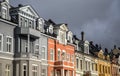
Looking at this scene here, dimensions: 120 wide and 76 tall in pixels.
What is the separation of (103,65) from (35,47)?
32.9 m

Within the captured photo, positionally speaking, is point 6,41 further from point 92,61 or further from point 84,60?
point 92,61

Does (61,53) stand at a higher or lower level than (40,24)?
lower

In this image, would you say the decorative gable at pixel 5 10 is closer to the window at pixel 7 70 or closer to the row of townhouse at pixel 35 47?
the row of townhouse at pixel 35 47

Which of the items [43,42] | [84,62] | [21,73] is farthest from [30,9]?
[84,62]

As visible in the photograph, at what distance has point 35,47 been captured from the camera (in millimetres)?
49000

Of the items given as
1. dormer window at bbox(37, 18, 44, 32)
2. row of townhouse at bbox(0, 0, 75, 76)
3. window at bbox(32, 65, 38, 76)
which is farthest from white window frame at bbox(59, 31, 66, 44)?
window at bbox(32, 65, 38, 76)

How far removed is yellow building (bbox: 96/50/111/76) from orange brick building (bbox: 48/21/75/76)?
640 inches

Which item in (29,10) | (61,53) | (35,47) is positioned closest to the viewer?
(29,10)

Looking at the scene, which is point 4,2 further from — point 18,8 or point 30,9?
point 30,9

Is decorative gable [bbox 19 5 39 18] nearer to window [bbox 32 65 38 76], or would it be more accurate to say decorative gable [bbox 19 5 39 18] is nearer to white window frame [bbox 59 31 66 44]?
window [bbox 32 65 38 76]

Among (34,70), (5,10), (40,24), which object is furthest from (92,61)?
(5,10)

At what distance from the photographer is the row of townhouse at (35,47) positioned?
43.7 metres

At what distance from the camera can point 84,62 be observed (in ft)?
219

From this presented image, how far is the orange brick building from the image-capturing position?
53.8 m
